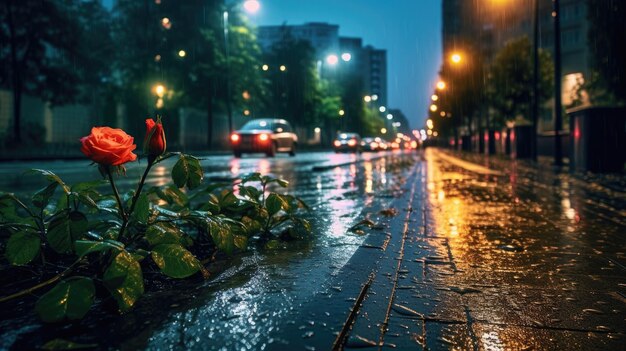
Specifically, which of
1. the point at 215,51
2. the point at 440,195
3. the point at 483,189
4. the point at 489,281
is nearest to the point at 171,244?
the point at 489,281

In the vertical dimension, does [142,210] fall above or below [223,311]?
above

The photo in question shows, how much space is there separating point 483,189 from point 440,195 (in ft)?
5.98

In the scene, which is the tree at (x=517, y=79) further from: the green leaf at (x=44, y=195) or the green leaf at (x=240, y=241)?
the green leaf at (x=44, y=195)

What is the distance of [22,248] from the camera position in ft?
10.3

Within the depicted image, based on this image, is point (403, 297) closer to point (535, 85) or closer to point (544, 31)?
point (535, 85)

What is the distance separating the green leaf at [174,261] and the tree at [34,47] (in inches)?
1159

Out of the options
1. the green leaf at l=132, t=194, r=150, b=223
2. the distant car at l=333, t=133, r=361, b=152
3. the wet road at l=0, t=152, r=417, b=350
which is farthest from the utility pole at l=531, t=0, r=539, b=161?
the distant car at l=333, t=133, r=361, b=152

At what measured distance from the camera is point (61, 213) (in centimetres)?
329

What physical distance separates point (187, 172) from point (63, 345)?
4.30 feet

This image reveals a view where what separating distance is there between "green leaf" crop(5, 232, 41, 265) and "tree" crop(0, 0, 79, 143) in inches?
1142

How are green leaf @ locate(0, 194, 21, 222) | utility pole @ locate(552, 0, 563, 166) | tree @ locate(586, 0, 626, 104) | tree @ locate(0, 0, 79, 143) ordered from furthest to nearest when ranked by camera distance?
tree @ locate(0, 0, 79, 143) → tree @ locate(586, 0, 626, 104) → utility pole @ locate(552, 0, 563, 166) → green leaf @ locate(0, 194, 21, 222)

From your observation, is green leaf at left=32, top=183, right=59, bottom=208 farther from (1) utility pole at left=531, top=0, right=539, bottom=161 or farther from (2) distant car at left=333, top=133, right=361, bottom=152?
(2) distant car at left=333, top=133, right=361, bottom=152

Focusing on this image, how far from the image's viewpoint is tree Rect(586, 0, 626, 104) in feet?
74.3

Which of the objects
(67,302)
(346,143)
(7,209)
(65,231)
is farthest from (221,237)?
(346,143)
